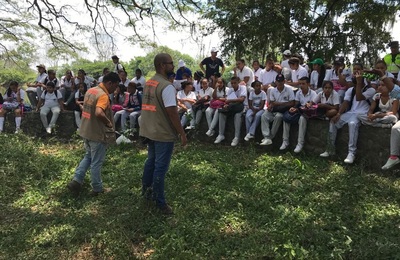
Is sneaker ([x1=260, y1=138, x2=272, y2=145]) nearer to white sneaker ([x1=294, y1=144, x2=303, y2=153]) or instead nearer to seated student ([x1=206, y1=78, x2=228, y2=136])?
white sneaker ([x1=294, y1=144, x2=303, y2=153])

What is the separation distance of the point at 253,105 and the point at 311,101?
1344mm

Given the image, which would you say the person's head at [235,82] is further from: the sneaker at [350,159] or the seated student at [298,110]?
the sneaker at [350,159]

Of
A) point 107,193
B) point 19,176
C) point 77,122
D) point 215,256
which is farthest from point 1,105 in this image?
point 215,256

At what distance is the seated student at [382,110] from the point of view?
589cm

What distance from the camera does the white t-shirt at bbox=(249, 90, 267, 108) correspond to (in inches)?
305

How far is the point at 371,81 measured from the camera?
6641 mm

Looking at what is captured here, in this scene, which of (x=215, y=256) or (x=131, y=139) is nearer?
(x=215, y=256)

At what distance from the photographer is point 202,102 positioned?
28.7ft

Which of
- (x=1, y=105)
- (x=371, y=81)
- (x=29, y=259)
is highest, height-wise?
(x=371, y=81)

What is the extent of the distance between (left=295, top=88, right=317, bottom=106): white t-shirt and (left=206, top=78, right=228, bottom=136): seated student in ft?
5.99

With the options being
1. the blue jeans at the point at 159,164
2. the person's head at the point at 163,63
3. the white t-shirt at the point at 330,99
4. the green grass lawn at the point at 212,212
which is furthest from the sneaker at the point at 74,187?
the white t-shirt at the point at 330,99

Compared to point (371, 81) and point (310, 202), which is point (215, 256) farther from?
point (371, 81)

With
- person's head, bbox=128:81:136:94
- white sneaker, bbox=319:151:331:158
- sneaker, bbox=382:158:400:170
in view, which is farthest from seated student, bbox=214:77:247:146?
sneaker, bbox=382:158:400:170

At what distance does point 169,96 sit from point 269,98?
3.86 meters
